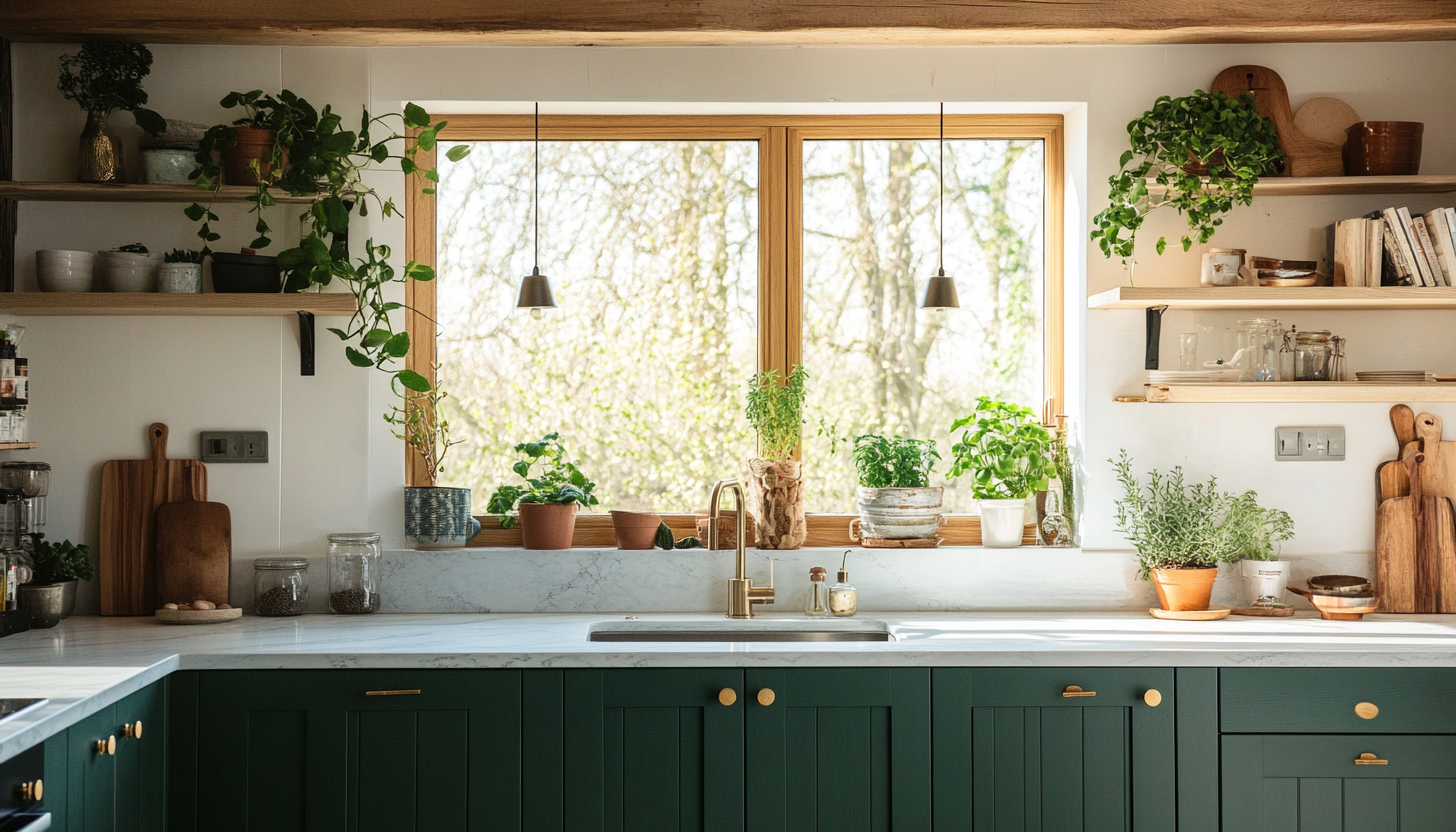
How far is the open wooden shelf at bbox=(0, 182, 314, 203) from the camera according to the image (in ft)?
8.63

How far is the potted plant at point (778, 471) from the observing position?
113 inches

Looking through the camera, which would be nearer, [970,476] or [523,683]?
[523,683]

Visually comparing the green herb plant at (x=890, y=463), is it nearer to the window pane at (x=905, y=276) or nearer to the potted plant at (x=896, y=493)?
the potted plant at (x=896, y=493)

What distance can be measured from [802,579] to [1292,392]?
135cm

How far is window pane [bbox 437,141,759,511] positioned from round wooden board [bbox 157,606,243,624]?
0.69 metres

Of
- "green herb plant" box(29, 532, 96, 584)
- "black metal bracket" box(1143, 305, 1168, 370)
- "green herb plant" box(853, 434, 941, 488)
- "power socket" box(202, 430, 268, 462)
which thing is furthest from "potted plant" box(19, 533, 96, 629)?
"black metal bracket" box(1143, 305, 1168, 370)

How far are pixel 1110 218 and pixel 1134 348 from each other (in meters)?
0.37

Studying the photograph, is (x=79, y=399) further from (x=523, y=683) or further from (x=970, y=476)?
(x=970, y=476)

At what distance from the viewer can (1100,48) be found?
2.87 m

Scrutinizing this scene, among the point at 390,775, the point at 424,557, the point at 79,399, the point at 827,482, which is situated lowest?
the point at 390,775

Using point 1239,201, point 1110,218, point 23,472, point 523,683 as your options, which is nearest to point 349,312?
point 23,472

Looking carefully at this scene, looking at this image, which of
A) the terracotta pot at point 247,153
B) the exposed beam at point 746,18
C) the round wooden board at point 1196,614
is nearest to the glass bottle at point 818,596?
the round wooden board at point 1196,614

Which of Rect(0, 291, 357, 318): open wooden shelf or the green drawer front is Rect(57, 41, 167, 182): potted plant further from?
the green drawer front

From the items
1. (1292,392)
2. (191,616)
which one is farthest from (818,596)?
(191,616)
